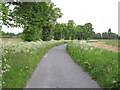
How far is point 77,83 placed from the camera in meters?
6.87

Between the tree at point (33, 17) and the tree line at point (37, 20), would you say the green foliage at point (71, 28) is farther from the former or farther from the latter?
the tree at point (33, 17)

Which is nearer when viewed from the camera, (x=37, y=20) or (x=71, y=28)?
(x=37, y=20)

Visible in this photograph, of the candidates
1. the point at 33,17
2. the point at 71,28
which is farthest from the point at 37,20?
the point at 71,28

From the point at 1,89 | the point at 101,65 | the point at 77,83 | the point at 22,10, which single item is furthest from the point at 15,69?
the point at 22,10

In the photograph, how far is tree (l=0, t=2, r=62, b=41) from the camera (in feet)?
43.6

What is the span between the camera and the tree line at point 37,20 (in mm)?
12625

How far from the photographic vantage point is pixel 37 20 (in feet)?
70.6

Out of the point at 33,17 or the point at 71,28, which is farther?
the point at 71,28

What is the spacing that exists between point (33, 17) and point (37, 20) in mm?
1827

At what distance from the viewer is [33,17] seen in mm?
22891

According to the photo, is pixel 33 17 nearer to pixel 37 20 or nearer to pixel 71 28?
pixel 37 20

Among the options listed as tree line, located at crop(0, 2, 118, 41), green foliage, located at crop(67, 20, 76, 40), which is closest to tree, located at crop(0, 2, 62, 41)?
tree line, located at crop(0, 2, 118, 41)

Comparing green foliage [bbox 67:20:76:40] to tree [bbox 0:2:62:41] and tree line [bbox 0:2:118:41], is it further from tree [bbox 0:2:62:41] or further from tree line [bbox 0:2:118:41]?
tree [bbox 0:2:62:41]

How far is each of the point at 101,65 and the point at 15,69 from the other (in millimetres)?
5281
